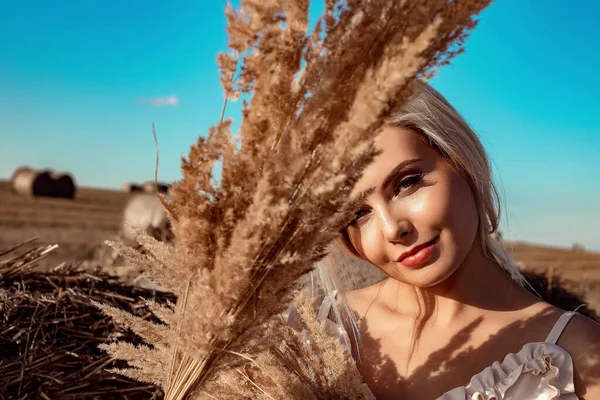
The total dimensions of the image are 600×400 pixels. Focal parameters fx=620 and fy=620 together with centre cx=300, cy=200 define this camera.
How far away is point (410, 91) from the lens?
100 centimetres

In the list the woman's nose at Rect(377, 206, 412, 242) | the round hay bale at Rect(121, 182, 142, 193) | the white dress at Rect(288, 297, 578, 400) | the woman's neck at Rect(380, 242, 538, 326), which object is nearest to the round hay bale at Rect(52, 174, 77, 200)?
the round hay bale at Rect(121, 182, 142, 193)

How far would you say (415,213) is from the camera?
1.88 meters

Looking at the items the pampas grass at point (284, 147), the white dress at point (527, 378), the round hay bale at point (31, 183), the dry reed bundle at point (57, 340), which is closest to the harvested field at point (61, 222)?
the round hay bale at point (31, 183)

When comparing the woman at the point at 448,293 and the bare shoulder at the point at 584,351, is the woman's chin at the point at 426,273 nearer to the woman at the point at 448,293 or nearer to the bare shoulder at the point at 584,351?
the woman at the point at 448,293

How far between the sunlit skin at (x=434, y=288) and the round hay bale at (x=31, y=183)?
14.8 meters

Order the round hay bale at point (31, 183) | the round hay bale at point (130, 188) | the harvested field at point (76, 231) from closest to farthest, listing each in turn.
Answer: the harvested field at point (76, 231) → the round hay bale at point (31, 183) → the round hay bale at point (130, 188)

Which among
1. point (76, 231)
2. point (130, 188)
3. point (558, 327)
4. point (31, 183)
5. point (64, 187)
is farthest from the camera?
point (130, 188)

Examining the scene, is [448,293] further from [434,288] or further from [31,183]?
[31,183]

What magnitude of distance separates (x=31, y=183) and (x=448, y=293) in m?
15.0

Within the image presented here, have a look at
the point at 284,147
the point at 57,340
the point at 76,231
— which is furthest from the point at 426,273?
the point at 76,231

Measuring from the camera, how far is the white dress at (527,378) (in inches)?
73.7

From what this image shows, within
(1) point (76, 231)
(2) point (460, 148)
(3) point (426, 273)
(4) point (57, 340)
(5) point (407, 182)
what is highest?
(2) point (460, 148)

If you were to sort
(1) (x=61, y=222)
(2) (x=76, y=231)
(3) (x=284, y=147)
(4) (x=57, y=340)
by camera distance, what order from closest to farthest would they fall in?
A: (3) (x=284, y=147) < (4) (x=57, y=340) < (2) (x=76, y=231) < (1) (x=61, y=222)

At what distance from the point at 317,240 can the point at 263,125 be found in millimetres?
215
